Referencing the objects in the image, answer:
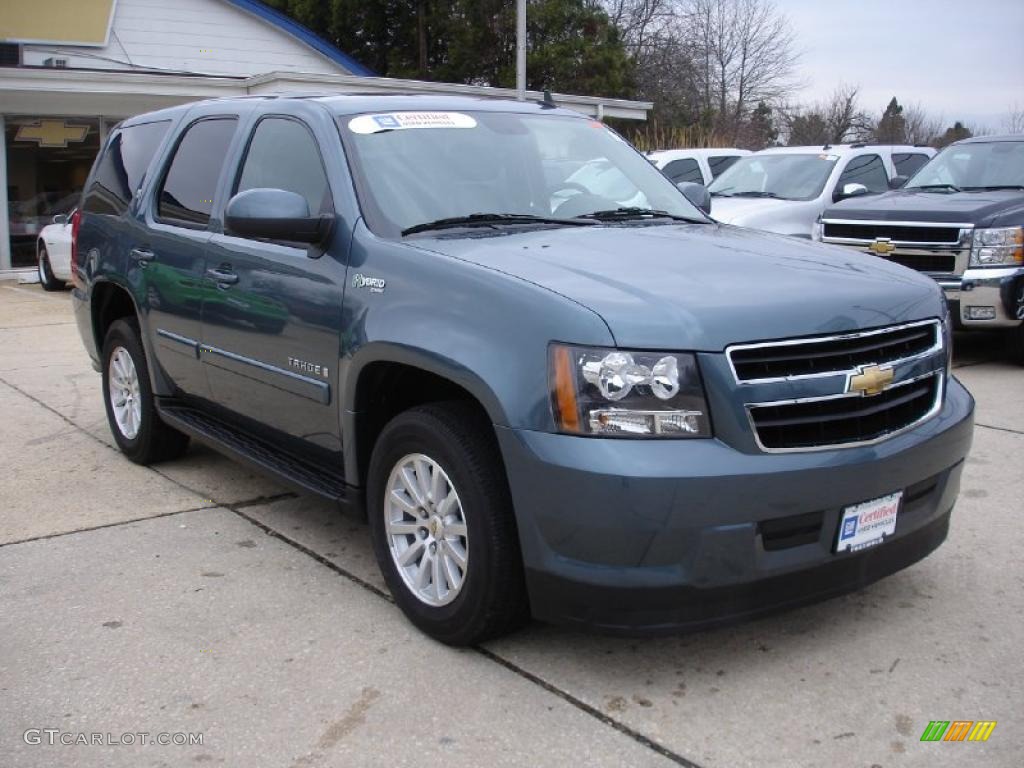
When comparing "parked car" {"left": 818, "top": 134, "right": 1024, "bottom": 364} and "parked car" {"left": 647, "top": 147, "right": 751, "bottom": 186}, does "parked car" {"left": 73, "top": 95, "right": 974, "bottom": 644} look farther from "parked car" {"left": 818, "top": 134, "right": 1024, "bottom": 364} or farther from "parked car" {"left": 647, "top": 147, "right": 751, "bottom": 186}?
"parked car" {"left": 647, "top": 147, "right": 751, "bottom": 186}

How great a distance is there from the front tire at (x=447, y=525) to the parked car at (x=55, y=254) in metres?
12.9

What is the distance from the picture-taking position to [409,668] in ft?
11.5

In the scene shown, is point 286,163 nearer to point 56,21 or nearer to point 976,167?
point 976,167

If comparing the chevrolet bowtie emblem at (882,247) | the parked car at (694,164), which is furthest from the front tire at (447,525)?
the parked car at (694,164)

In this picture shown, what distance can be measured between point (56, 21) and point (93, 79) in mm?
3059

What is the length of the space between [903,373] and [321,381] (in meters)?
2.10

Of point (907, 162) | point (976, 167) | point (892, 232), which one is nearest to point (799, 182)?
point (907, 162)

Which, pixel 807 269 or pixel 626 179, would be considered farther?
pixel 626 179

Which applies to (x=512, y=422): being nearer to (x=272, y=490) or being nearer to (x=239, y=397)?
(x=239, y=397)

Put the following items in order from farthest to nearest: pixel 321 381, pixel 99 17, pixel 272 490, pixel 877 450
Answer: pixel 99 17
pixel 272 490
pixel 321 381
pixel 877 450

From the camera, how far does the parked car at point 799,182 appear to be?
36.2ft

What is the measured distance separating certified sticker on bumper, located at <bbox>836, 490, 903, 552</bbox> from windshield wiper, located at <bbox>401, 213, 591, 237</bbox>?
1.66m

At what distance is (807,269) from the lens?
3.67m

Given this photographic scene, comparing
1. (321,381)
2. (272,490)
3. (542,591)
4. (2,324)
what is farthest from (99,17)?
(542,591)
